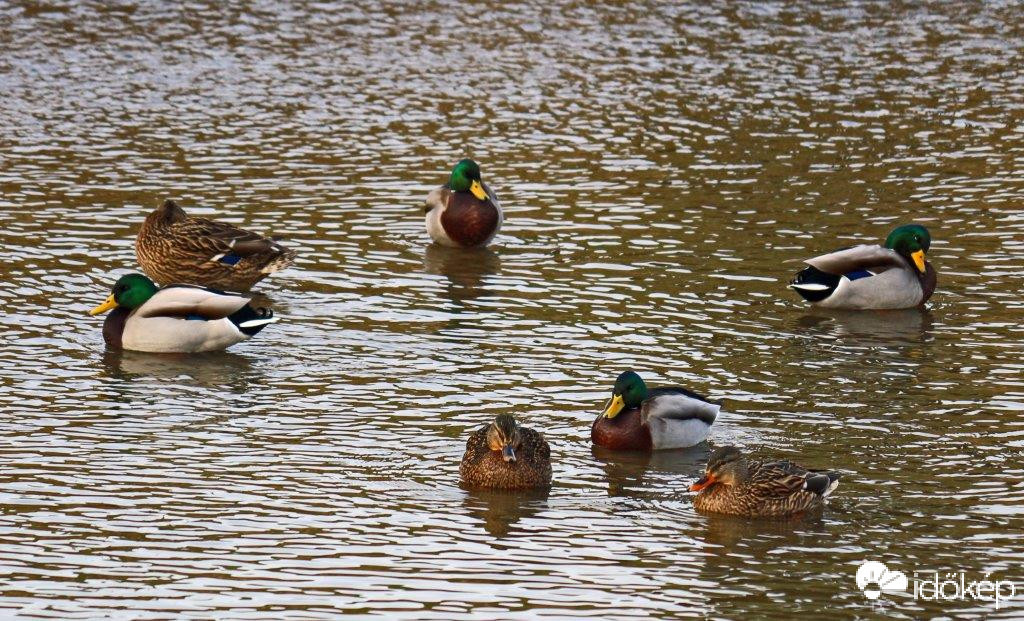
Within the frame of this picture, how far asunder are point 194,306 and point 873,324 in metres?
5.91

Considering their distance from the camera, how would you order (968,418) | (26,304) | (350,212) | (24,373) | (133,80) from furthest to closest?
(133,80) → (350,212) → (26,304) → (24,373) → (968,418)

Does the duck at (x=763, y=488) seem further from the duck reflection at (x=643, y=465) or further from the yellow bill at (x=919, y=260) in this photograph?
the yellow bill at (x=919, y=260)

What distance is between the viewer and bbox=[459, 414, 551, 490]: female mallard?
11.4 meters

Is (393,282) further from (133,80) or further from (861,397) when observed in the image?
(133,80)

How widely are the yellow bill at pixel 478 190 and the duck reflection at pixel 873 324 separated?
12.8 ft

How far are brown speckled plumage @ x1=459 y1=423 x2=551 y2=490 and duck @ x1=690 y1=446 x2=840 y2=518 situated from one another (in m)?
1.06

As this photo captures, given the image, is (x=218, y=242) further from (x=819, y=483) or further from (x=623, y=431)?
(x=819, y=483)

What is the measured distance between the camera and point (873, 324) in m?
16.2

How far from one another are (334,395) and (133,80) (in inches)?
497

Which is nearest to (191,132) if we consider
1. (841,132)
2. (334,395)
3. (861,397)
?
(841,132)

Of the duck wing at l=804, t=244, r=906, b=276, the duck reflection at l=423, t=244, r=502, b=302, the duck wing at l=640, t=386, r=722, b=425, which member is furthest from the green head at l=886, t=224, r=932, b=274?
the duck wing at l=640, t=386, r=722, b=425

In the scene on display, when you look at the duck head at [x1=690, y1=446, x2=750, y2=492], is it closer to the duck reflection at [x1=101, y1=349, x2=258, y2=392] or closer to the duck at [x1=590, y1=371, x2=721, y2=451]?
the duck at [x1=590, y1=371, x2=721, y2=451]

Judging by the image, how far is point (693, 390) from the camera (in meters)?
13.6
